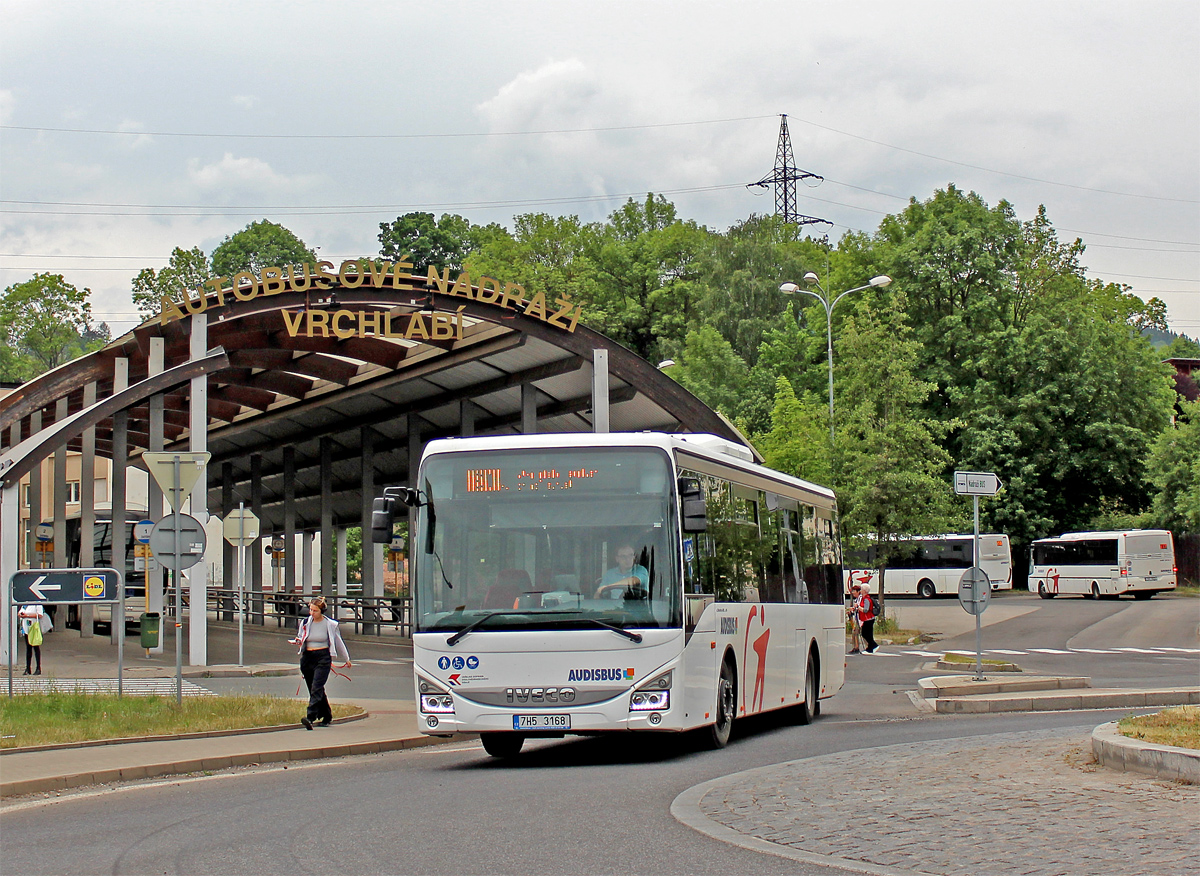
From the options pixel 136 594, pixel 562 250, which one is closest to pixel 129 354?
pixel 136 594

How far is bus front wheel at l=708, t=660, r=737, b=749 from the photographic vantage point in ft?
45.4

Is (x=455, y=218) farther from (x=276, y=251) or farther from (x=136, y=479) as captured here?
(x=136, y=479)

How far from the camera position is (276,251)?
101 meters

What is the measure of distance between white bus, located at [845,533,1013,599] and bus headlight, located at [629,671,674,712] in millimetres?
51720

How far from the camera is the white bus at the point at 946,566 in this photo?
6397cm

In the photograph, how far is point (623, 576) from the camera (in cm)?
1266

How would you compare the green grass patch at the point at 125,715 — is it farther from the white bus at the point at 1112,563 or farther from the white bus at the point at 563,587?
the white bus at the point at 1112,563

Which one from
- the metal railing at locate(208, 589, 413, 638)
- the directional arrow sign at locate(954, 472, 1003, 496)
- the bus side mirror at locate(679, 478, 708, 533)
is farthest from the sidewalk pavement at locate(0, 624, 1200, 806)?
the metal railing at locate(208, 589, 413, 638)

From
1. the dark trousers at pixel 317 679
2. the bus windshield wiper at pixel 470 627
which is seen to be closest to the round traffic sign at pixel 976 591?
the dark trousers at pixel 317 679

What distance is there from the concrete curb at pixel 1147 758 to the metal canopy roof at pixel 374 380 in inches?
696

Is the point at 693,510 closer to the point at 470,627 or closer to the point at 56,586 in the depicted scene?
the point at 470,627

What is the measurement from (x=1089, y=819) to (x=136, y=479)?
79591 mm

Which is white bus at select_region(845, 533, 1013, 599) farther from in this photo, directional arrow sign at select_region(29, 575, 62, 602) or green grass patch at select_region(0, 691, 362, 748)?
directional arrow sign at select_region(29, 575, 62, 602)

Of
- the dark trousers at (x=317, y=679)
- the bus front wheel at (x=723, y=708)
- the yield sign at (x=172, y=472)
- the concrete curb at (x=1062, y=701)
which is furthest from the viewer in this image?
the concrete curb at (x=1062, y=701)
